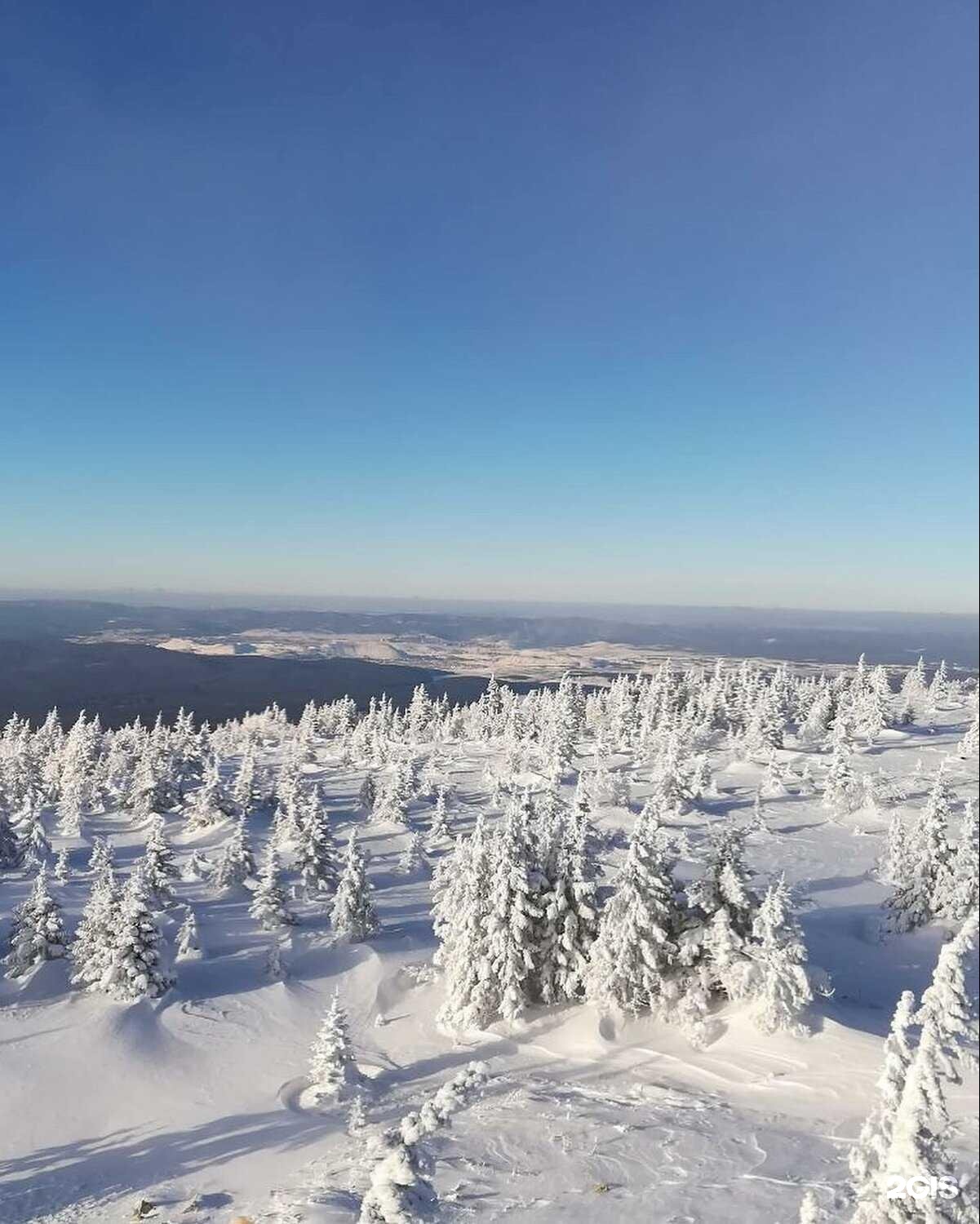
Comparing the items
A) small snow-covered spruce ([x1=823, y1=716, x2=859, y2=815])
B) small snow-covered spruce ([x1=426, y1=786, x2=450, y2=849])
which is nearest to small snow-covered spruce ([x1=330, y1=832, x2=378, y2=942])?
small snow-covered spruce ([x1=426, y1=786, x2=450, y2=849])

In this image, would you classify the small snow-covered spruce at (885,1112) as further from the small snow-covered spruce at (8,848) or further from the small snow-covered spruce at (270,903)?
the small snow-covered spruce at (8,848)

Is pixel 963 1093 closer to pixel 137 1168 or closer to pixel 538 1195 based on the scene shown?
pixel 538 1195

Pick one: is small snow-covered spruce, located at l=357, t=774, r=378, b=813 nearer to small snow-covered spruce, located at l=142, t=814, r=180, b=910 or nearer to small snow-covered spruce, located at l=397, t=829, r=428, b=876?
small snow-covered spruce, located at l=397, t=829, r=428, b=876

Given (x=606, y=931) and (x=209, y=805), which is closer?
(x=606, y=931)

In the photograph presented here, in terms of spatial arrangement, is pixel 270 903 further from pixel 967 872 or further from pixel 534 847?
pixel 967 872

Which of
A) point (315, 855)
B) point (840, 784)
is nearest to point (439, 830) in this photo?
point (315, 855)

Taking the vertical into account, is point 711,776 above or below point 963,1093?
below

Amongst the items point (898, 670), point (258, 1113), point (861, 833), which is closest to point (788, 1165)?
point (258, 1113)
